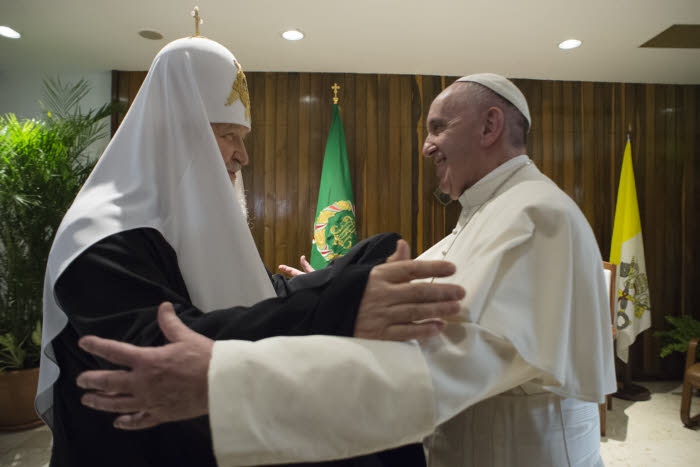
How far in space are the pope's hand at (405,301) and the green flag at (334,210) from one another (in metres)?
3.25

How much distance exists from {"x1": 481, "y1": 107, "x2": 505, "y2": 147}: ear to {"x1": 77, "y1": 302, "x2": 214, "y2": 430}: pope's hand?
4.10 ft

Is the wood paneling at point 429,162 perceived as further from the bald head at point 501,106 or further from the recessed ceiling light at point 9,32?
the bald head at point 501,106

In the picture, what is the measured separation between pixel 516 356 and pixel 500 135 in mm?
891

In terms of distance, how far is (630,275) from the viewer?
4168 mm

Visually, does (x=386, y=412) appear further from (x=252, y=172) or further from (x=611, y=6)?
(x=252, y=172)

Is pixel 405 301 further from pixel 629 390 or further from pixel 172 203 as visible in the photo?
pixel 629 390

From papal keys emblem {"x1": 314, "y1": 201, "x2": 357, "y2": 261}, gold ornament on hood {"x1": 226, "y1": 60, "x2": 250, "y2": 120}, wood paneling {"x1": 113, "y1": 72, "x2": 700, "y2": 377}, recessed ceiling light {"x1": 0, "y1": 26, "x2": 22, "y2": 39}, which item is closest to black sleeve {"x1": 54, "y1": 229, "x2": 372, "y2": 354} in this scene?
gold ornament on hood {"x1": 226, "y1": 60, "x2": 250, "y2": 120}

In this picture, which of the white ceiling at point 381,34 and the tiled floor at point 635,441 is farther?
the white ceiling at point 381,34

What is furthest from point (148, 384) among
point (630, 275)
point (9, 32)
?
point (630, 275)

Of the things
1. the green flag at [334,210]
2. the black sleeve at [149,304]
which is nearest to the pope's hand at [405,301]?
the black sleeve at [149,304]

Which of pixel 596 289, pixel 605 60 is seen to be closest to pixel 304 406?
pixel 596 289

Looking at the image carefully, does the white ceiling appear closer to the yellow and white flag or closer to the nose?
the yellow and white flag

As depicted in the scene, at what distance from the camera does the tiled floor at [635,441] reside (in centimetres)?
290

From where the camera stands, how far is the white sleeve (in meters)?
0.64
